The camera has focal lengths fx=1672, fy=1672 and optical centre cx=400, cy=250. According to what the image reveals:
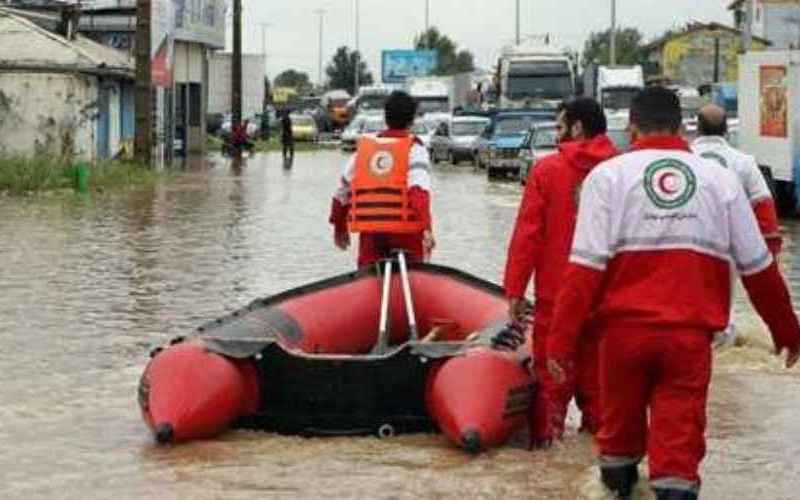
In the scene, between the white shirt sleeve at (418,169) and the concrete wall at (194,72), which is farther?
the concrete wall at (194,72)

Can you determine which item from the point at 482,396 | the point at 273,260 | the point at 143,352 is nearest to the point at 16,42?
the point at 273,260

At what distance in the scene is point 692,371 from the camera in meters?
6.01

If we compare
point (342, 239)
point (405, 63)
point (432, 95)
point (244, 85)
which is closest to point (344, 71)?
point (405, 63)

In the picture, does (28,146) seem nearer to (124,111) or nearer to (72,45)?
(72,45)

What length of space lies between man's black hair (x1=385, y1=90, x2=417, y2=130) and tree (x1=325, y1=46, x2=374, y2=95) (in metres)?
136

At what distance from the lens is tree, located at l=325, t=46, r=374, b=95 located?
147375 mm

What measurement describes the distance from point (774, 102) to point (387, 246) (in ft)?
60.4

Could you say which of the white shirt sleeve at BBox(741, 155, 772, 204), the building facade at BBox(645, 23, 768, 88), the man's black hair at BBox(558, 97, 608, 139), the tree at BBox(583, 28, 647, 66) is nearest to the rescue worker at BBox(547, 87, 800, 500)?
the man's black hair at BBox(558, 97, 608, 139)

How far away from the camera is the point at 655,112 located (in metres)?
6.32

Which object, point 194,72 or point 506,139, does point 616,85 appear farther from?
point 194,72

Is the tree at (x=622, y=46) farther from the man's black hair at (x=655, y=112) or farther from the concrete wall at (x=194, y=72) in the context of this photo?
the man's black hair at (x=655, y=112)

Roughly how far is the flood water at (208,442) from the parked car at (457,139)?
82.0 ft

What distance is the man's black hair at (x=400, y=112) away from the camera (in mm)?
10148

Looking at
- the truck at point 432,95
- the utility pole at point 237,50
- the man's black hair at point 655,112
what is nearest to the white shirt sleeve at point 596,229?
the man's black hair at point 655,112
